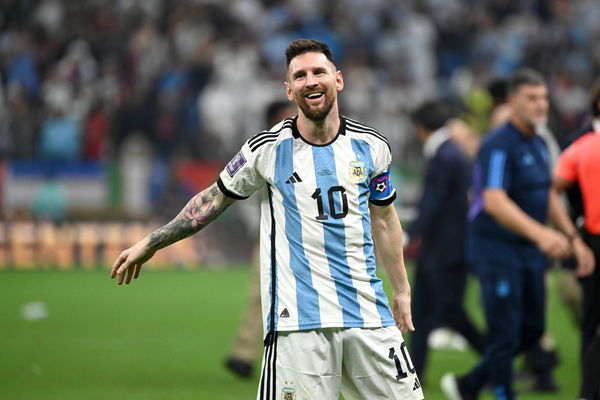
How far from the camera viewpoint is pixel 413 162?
73.2 ft

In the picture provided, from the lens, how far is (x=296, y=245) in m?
5.57

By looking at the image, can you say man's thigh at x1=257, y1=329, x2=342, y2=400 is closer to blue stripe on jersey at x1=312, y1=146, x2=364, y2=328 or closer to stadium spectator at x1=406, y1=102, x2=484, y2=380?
blue stripe on jersey at x1=312, y1=146, x2=364, y2=328

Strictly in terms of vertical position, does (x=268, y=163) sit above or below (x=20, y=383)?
above

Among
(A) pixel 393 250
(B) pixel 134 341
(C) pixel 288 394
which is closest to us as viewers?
(C) pixel 288 394

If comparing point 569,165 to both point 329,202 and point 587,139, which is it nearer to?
point 587,139

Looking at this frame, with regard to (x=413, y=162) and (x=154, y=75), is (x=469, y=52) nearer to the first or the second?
(x=413, y=162)

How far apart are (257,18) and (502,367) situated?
61.9 ft

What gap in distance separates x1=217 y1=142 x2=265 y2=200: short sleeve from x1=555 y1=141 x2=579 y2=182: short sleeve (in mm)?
3067

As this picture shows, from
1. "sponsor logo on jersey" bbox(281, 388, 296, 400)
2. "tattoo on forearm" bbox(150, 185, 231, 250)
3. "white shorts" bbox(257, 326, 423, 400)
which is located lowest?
"sponsor logo on jersey" bbox(281, 388, 296, 400)

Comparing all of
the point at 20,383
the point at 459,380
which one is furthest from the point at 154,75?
the point at 459,380

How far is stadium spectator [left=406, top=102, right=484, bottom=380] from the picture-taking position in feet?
31.9

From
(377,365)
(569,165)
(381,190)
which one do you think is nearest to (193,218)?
(381,190)

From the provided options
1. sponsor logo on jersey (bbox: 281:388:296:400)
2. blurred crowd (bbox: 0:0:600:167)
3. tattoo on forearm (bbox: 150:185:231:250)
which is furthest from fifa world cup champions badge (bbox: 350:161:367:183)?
blurred crowd (bbox: 0:0:600:167)

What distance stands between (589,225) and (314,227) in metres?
3.08
